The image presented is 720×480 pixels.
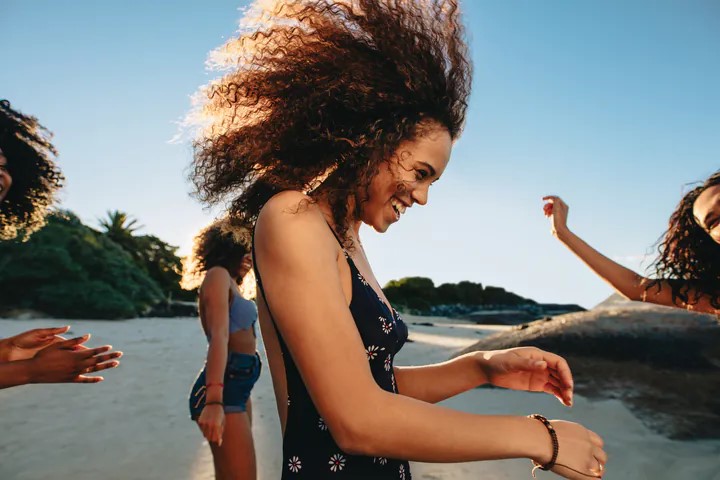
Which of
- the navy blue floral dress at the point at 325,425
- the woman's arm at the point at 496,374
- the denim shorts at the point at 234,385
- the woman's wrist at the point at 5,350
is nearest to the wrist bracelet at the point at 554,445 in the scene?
the woman's arm at the point at 496,374

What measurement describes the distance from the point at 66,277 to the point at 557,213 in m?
20.4

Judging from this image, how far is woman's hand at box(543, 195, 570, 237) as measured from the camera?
3.34 m

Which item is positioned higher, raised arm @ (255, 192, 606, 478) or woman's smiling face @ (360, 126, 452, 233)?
woman's smiling face @ (360, 126, 452, 233)

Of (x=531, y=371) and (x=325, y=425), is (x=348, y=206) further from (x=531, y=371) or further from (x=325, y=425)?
(x=531, y=371)

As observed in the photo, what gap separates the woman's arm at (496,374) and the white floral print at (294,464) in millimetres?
525

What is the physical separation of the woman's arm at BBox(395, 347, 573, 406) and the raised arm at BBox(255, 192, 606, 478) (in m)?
0.34

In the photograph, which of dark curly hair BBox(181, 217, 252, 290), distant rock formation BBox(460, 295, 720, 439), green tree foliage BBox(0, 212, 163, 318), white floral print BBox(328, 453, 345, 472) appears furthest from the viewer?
green tree foliage BBox(0, 212, 163, 318)

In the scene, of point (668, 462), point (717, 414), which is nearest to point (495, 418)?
point (668, 462)

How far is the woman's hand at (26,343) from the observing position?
2457mm

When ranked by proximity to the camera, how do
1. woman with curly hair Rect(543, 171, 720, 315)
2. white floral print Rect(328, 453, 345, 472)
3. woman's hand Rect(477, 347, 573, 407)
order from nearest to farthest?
white floral print Rect(328, 453, 345, 472) → woman's hand Rect(477, 347, 573, 407) → woman with curly hair Rect(543, 171, 720, 315)

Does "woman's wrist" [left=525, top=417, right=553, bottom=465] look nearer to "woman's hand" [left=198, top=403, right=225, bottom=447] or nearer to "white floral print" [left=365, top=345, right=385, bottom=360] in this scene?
"white floral print" [left=365, top=345, right=385, bottom=360]

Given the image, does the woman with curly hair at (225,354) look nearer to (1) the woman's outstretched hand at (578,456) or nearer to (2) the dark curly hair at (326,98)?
(2) the dark curly hair at (326,98)

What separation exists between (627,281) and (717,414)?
2.88 meters

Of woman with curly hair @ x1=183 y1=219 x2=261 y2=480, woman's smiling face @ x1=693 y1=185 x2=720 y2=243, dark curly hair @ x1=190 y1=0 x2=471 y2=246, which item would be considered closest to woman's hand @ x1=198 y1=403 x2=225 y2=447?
woman with curly hair @ x1=183 y1=219 x2=261 y2=480
